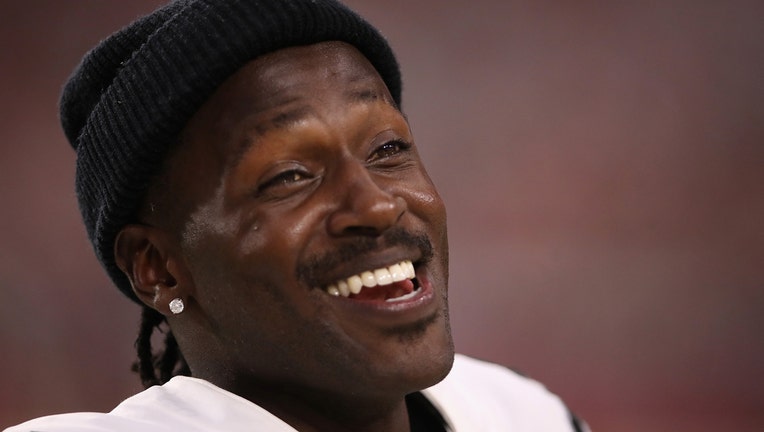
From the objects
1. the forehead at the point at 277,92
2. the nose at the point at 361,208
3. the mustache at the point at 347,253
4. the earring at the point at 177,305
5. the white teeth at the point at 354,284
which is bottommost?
the earring at the point at 177,305

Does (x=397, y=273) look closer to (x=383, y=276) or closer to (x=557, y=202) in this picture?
(x=383, y=276)

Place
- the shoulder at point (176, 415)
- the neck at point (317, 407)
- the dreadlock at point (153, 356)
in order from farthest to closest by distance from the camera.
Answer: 1. the dreadlock at point (153, 356)
2. the neck at point (317, 407)
3. the shoulder at point (176, 415)

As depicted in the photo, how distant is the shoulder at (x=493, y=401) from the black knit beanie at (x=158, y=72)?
632 mm

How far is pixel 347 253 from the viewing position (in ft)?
4.41

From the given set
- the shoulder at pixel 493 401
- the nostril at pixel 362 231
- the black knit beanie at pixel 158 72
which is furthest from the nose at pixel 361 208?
the shoulder at pixel 493 401

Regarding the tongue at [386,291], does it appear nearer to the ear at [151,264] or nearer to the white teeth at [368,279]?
the white teeth at [368,279]

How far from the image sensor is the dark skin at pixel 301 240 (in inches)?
52.7

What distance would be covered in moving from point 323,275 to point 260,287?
0.09m

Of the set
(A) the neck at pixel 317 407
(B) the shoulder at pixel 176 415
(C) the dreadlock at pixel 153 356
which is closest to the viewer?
(B) the shoulder at pixel 176 415

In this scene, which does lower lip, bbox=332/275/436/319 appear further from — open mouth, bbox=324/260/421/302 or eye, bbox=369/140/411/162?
eye, bbox=369/140/411/162

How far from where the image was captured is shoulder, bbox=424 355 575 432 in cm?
172

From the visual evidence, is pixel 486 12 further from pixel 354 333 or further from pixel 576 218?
pixel 354 333

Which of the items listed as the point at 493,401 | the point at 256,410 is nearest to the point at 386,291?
the point at 256,410

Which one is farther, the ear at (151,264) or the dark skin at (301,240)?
the ear at (151,264)
